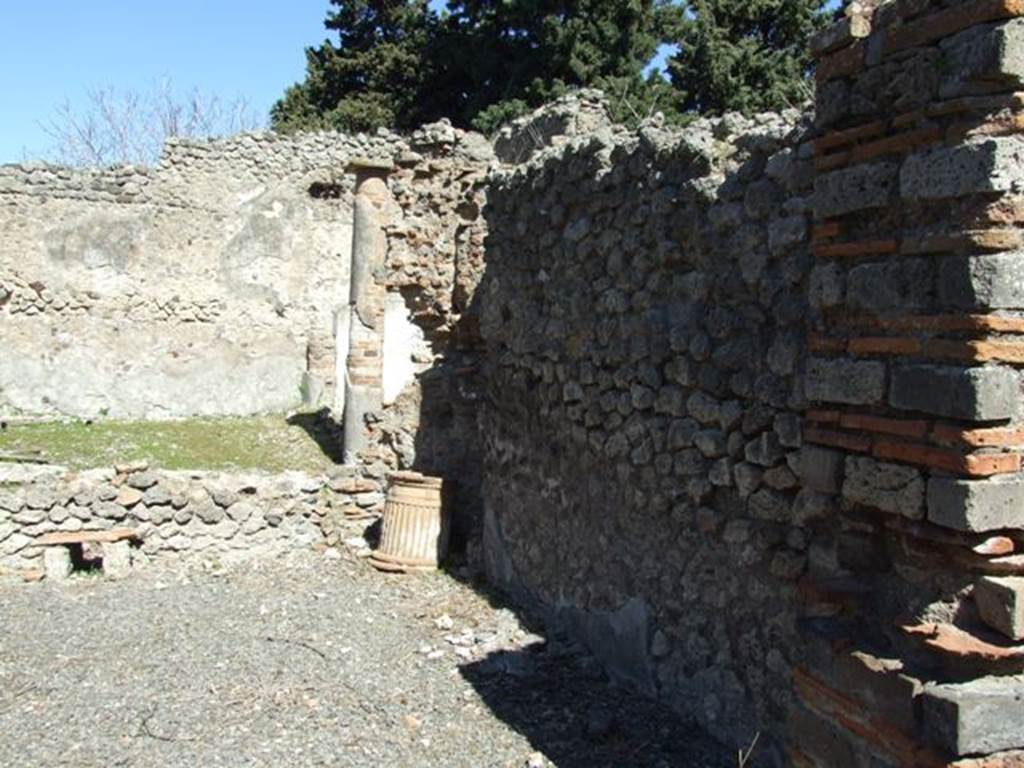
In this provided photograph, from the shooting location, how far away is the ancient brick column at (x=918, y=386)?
8.56 feet

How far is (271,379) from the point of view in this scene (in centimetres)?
1484

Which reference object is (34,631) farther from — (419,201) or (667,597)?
(419,201)

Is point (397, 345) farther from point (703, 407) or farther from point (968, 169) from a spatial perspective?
point (968, 169)

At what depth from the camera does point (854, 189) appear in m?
3.01

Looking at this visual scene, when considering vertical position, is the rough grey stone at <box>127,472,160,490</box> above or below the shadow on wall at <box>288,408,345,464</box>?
below

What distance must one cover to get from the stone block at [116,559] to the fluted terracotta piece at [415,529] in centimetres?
201

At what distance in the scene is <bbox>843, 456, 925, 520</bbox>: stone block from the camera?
279 cm

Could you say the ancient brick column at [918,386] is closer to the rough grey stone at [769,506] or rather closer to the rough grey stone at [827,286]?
the rough grey stone at [827,286]

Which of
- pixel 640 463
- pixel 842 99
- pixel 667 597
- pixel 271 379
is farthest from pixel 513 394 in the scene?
pixel 271 379

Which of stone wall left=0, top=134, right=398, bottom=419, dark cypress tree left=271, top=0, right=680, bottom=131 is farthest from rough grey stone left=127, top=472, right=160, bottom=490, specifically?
dark cypress tree left=271, top=0, right=680, bottom=131

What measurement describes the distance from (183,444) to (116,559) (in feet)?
6.75

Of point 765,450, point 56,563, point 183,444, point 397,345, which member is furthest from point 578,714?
point 183,444

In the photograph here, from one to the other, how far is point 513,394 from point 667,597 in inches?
102

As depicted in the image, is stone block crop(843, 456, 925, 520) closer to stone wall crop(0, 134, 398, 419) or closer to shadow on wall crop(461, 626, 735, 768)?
shadow on wall crop(461, 626, 735, 768)
